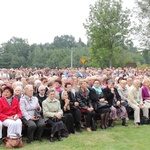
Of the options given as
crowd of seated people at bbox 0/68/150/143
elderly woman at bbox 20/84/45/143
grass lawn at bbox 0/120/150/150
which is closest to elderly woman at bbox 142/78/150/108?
crowd of seated people at bbox 0/68/150/143

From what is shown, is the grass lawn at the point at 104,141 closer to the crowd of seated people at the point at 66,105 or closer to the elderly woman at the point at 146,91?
the crowd of seated people at the point at 66,105

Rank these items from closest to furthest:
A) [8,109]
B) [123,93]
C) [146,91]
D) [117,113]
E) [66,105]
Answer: [8,109], [66,105], [117,113], [123,93], [146,91]

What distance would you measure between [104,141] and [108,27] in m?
18.9

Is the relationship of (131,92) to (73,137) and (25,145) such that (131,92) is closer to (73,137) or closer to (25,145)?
(73,137)

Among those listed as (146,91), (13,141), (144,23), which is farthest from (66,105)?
(144,23)

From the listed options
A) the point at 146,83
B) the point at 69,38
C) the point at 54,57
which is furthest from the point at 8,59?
the point at 146,83

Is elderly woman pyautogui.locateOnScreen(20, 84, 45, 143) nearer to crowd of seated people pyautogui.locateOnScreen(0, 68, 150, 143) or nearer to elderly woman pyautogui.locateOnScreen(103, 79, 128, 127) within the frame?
crowd of seated people pyautogui.locateOnScreen(0, 68, 150, 143)

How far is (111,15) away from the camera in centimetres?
2388

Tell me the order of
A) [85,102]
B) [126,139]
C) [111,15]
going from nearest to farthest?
[126,139] < [85,102] < [111,15]

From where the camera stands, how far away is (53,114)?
6641 millimetres

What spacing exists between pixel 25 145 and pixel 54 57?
68276 mm

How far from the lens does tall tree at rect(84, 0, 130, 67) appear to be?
23969 millimetres

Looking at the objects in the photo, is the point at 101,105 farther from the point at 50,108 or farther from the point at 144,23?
the point at 144,23

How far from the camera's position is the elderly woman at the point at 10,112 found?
5.96 m
